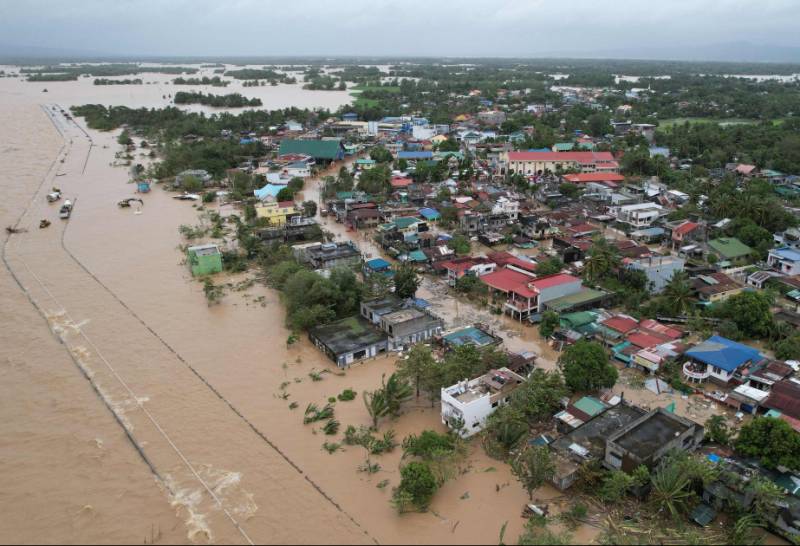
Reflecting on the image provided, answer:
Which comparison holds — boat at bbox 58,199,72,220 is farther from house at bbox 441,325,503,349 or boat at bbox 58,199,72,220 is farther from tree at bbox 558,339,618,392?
tree at bbox 558,339,618,392

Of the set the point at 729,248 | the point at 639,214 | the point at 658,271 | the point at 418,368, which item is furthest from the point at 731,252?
the point at 418,368

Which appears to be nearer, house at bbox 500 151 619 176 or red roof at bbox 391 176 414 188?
red roof at bbox 391 176 414 188

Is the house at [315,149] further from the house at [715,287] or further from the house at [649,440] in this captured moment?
the house at [649,440]

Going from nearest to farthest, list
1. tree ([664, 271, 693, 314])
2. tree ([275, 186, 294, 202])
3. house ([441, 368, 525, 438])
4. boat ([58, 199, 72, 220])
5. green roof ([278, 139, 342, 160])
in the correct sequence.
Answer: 1. house ([441, 368, 525, 438])
2. tree ([664, 271, 693, 314])
3. boat ([58, 199, 72, 220])
4. tree ([275, 186, 294, 202])
5. green roof ([278, 139, 342, 160])

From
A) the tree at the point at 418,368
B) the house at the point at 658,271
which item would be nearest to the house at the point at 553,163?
the house at the point at 658,271

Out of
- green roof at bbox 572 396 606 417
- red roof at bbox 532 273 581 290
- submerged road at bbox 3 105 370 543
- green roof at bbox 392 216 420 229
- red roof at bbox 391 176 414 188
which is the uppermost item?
red roof at bbox 532 273 581 290

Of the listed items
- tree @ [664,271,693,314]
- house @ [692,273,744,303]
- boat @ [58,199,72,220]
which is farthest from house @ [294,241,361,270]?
boat @ [58,199,72,220]

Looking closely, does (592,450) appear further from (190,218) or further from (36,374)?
(190,218)
